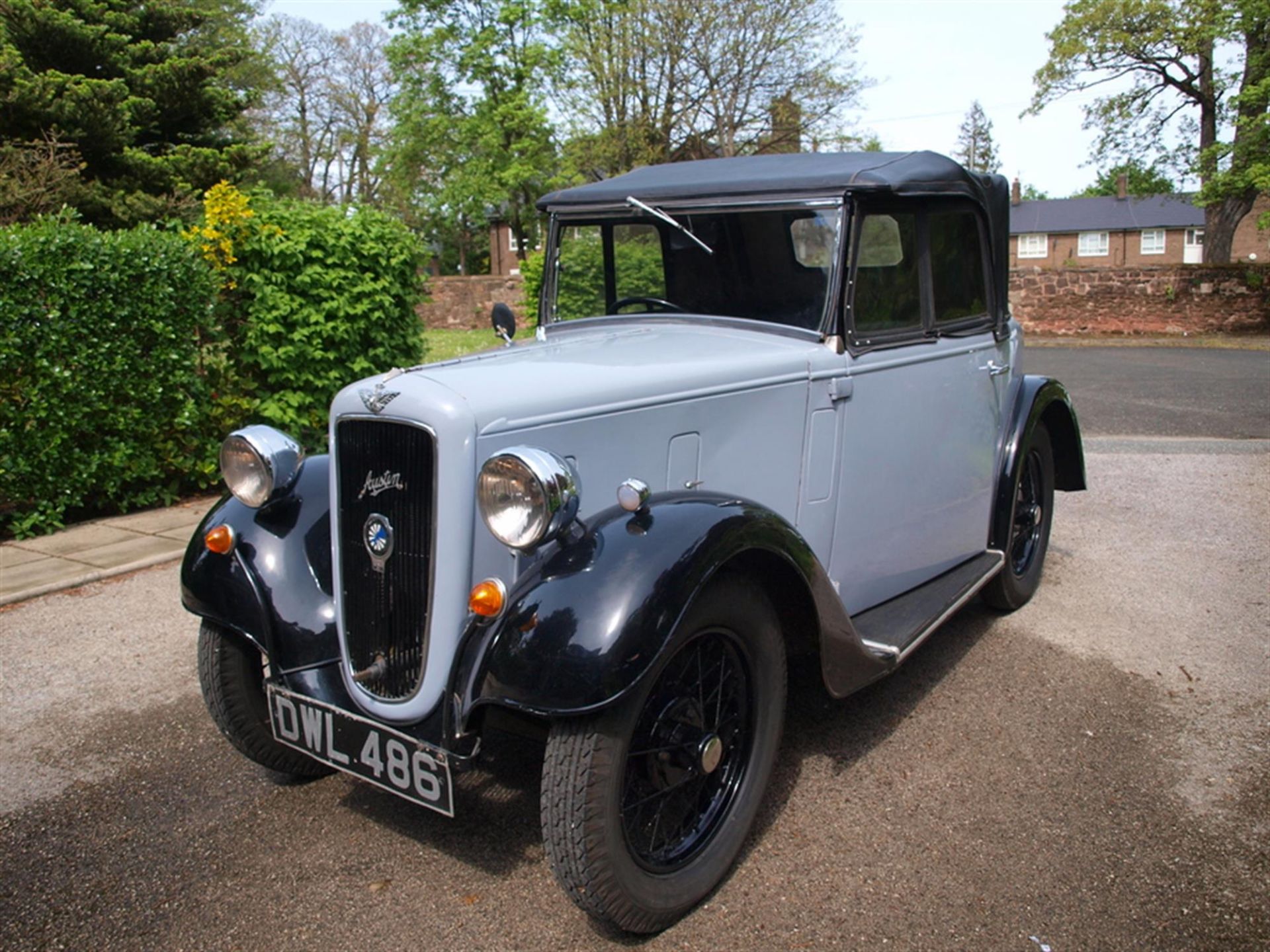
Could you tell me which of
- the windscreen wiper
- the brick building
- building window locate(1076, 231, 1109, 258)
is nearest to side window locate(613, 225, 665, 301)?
the windscreen wiper

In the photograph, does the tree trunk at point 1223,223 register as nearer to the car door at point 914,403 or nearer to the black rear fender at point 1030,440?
the black rear fender at point 1030,440

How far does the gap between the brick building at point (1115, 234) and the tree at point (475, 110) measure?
1303 inches

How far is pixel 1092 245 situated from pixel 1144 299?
38.1 m

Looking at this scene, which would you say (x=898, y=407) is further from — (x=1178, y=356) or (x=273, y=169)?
(x=273, y=169)

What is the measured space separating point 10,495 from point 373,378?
4496 mm

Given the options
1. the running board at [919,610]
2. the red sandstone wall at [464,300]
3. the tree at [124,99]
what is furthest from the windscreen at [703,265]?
the red sandstone wall at [464,300]

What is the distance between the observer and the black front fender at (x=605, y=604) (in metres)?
2.33

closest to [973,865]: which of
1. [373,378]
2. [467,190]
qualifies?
[373,378]

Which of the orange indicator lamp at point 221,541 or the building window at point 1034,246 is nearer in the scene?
the orange indicator lamp at point 221,541

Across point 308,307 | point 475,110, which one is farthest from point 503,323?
point 475,110

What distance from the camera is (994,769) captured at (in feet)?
11.3

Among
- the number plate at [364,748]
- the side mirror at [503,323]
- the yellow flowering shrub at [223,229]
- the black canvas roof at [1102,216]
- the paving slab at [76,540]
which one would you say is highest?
the black canvas roof at [1102,216]

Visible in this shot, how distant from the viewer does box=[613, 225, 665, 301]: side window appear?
13.3 ft

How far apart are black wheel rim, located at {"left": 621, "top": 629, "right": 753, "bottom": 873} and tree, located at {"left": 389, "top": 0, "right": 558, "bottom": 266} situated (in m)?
32.0
